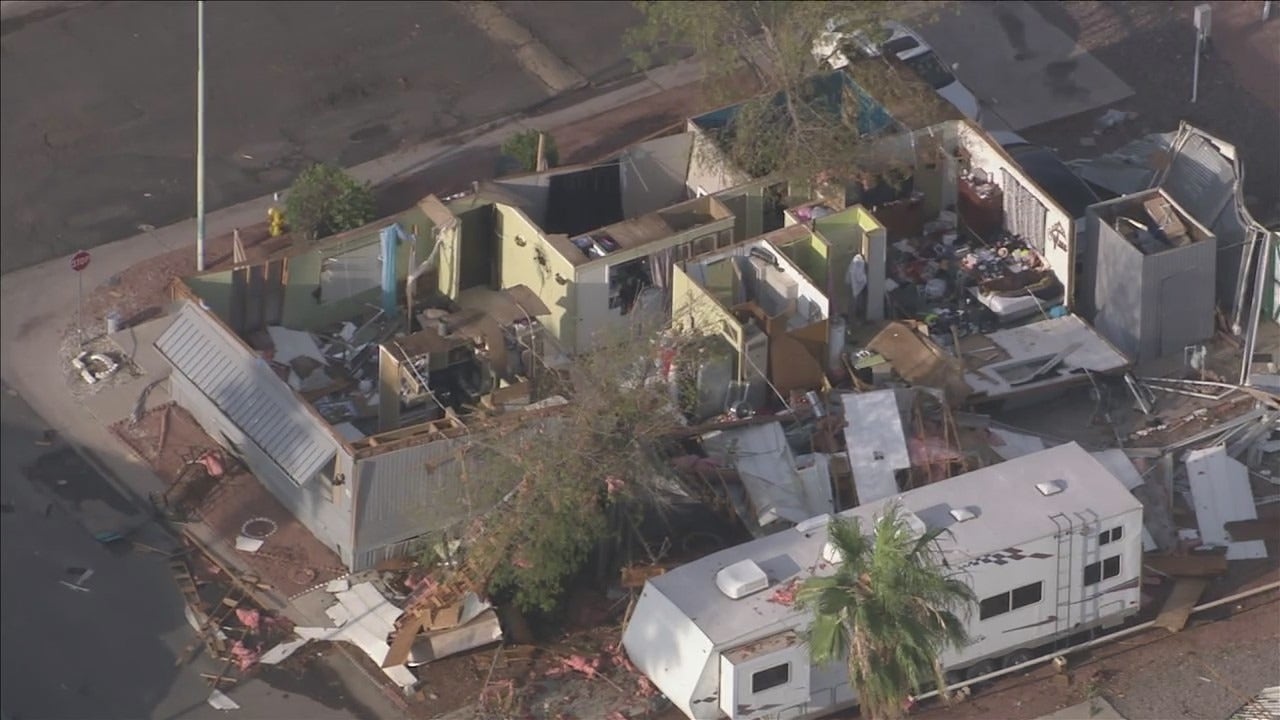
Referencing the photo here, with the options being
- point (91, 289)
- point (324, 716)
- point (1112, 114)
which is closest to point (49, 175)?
point (91, 289)

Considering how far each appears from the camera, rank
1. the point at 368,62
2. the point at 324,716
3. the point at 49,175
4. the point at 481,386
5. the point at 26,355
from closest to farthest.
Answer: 1. the point at 324,716
2. the point at 481,386
3. the point at 26,355
4. the point at 49,175
5. the point at 368,62

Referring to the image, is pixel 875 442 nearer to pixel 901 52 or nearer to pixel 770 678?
pixel 770 678

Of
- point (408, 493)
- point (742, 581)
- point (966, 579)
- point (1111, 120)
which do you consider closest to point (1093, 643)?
point (966, 579)

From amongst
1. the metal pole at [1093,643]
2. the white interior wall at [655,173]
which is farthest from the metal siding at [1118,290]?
the white interior wall at [655,173]

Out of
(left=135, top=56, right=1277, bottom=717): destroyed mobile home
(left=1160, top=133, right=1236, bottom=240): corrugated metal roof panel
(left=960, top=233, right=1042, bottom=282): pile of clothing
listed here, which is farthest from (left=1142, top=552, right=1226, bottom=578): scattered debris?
(left=1160, top=133, right=1236, bottom=240): corrugated metal roof panel

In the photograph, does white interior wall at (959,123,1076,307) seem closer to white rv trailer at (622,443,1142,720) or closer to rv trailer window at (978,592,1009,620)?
white rv trailer at (622,443,1142,720)

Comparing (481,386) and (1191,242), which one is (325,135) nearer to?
(481,386)
